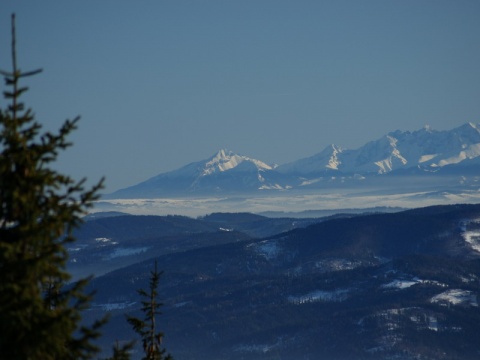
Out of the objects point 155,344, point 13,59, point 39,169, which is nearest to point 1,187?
point 39,169

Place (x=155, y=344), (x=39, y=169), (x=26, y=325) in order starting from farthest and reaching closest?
(x=155, y=344)
(x=39, y=169)
(x=26, y=325)

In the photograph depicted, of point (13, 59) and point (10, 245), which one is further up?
point (13, 59)

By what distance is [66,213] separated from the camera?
78.6 feet

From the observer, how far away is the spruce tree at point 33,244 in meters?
23.0

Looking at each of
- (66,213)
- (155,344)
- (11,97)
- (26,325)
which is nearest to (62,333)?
(26,325)

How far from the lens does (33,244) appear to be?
2362cm

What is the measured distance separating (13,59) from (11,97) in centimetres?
99

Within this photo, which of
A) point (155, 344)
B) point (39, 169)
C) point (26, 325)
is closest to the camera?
point (26, 325)

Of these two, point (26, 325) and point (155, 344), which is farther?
point (155, 344)

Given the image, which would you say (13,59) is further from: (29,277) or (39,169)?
(29,277)

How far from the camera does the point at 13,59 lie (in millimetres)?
23875

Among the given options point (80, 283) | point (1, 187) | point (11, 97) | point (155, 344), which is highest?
point (11, 97)

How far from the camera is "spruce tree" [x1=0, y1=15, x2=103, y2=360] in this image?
75.5 ft

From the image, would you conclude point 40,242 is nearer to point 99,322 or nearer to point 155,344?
point 99,322
